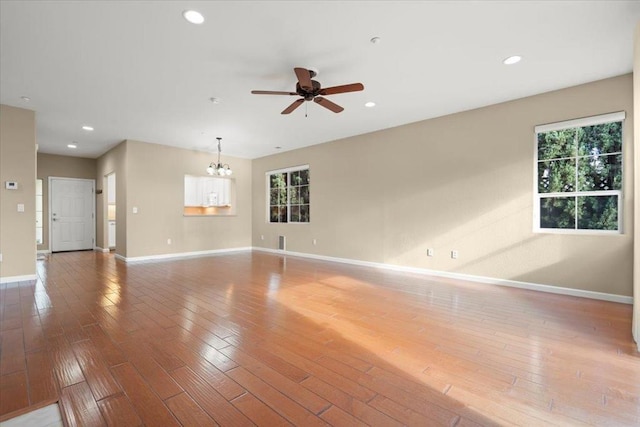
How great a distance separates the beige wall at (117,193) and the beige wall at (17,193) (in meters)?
1.88

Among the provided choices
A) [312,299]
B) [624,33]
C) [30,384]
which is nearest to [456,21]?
[624,33]

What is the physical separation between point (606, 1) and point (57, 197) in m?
11.3

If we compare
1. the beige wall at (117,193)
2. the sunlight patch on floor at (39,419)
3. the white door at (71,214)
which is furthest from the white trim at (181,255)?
the sunlight patch on floor at (39,419)

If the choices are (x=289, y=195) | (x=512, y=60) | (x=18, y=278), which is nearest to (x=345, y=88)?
(x=512, y=60)

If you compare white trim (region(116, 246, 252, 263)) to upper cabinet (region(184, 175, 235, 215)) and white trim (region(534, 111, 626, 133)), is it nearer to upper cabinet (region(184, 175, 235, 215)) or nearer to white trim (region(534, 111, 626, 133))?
upper cabinet (region(184, 175, 235, 215))

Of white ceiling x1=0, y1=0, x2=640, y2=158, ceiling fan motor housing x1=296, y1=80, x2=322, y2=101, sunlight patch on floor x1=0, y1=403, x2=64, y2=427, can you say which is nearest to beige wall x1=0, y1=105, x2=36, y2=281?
white ceiling x1=0, y1=0, x2=640, y2=158

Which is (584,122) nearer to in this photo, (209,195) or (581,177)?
(581,177)

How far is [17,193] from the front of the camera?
14.8 feet

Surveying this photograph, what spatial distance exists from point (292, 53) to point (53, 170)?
8631 millimetres

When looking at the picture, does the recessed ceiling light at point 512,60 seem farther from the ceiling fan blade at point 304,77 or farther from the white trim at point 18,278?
the white trim at point 18,278

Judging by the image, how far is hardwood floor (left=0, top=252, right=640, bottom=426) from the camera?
5.19ft

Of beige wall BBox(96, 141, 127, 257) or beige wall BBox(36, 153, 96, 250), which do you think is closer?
beige wall BBox(96, 141, 127, 257)

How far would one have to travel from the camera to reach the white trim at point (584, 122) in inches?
137

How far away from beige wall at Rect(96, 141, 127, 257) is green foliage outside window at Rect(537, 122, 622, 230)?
7.96 meters
